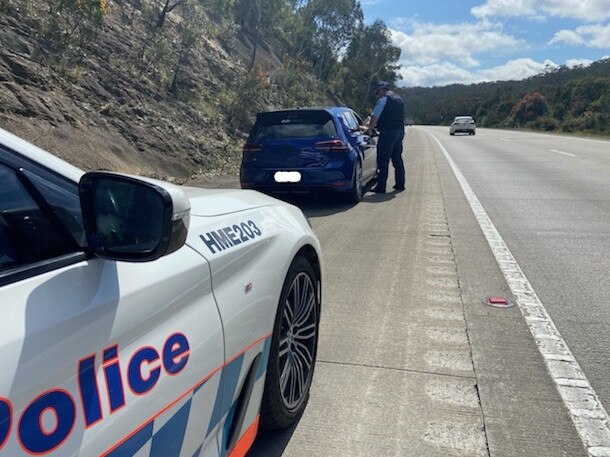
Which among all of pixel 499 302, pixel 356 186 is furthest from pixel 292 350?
pixel 356 186

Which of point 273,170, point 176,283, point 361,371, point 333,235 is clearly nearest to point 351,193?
point 273,170

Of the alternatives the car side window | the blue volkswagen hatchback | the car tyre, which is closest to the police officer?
the car side window

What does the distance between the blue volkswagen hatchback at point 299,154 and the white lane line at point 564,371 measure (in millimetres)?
3639

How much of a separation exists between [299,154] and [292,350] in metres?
6.22

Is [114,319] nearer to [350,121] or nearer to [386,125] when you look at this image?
[350,121]

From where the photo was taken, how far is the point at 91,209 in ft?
4.99

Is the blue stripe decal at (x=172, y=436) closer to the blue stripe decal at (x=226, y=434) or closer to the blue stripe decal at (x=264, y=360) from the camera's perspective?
the blue stripe decal at (x=226, y=434)

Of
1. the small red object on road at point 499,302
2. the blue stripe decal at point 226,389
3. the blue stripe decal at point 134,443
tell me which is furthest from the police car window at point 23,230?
the small red object on road at point 499,302

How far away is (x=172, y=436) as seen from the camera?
164cm

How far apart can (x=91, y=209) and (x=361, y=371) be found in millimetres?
2345

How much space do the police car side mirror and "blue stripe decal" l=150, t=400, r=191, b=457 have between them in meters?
0.49

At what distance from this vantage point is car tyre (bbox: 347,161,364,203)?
931cm

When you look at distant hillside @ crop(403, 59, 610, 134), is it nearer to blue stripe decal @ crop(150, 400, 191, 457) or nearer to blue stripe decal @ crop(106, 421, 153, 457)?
blue stripe decal @ crop(150, 400, 191, 457)

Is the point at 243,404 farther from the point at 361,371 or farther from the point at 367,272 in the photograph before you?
the point at 367,272
